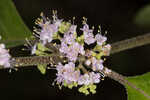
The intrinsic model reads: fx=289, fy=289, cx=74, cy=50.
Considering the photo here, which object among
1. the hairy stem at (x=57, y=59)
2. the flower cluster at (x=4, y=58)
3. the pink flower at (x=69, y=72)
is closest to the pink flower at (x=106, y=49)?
the hairy stem at (x=57, y=59)

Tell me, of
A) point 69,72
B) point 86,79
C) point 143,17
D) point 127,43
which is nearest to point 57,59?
point 69,72

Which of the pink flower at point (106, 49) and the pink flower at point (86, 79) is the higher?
the pink flower at point (106, 49)

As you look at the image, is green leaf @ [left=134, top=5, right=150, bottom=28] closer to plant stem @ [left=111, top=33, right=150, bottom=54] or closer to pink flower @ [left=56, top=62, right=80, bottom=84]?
plant stem @ [left=111, top=33, right=150, bottom=54]

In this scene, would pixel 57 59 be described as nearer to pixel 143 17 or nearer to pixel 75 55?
pixel 75 55

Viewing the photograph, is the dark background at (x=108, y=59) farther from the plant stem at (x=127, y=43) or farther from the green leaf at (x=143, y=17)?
the plant stem at (x=127, y=43)
